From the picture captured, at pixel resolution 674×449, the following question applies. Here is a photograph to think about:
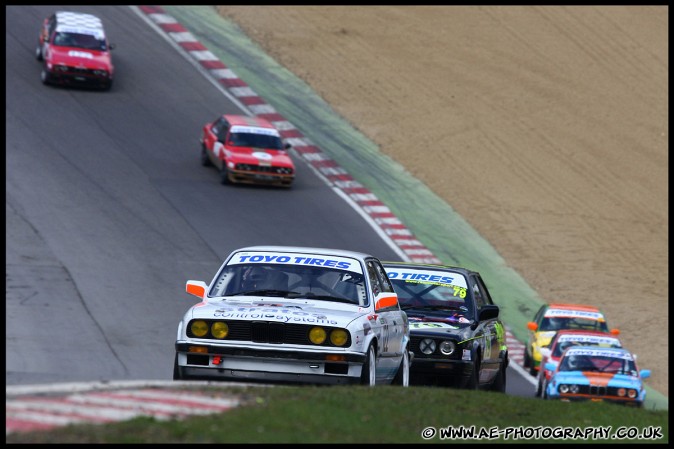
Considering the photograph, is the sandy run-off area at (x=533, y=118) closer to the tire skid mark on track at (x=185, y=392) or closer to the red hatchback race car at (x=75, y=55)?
the tire skid mark on track at (x=185, y=392)

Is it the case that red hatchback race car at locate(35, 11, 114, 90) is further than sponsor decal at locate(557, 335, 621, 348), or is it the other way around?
red hatchback race car at locate(35, 11, 114, 90)

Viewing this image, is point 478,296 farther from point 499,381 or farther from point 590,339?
point 590,339

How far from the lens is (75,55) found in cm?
3731

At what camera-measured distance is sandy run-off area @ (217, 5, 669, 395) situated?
3225cm

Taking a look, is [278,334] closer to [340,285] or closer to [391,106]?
[340,285]

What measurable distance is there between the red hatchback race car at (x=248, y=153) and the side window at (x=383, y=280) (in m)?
19.2

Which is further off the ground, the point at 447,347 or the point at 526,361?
the point at 447,347

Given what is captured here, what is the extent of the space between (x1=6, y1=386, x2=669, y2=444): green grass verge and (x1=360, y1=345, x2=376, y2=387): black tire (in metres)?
0.80

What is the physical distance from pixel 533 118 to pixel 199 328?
29354 mm

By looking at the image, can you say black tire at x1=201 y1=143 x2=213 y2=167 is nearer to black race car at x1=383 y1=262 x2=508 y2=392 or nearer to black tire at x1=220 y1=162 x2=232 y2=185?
black tire at x1=220 y1=162 x2=232 y2=185

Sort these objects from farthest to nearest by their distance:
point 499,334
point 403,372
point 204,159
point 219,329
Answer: point 204,159
point 499,334
point 403,372
point 219,329

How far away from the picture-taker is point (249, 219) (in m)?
30.7

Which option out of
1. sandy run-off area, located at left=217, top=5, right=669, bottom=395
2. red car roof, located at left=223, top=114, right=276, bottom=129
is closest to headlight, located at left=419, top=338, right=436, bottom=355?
sandy run-off area, located at left=217, top=5, right=669, bottom=395

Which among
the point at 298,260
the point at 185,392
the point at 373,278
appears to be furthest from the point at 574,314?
the point at 185,392
